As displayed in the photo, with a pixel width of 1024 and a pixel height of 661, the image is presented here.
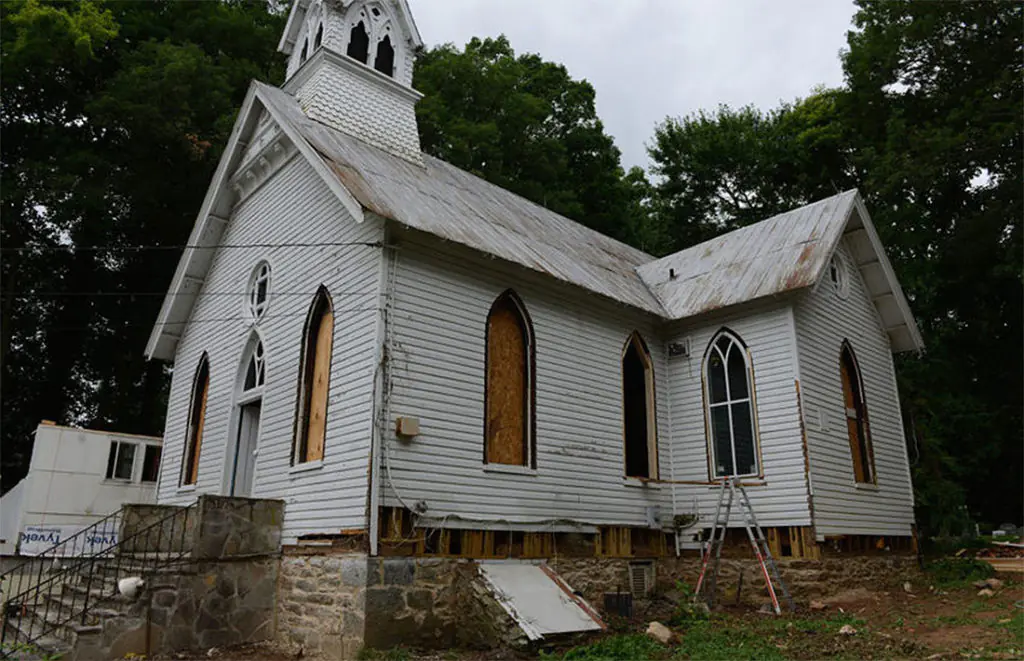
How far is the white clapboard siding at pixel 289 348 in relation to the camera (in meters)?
10.5

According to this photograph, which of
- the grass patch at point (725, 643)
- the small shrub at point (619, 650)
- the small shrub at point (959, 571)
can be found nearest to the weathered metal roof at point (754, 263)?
the grass patch at point (725, 643)

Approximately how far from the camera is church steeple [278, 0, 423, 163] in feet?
51.0

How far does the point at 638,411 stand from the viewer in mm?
14461

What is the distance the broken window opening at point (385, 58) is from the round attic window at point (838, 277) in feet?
35.4

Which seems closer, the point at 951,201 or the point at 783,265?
the point at 783,265

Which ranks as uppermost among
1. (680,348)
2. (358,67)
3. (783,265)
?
(358,67)

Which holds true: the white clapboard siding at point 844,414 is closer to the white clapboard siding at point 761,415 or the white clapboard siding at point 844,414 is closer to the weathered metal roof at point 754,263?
the white clapboard siding at point 761,415

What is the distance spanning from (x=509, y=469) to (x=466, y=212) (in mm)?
4853

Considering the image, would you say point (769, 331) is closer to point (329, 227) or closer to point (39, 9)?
point (329, 227)

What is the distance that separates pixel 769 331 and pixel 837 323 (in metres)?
2.33

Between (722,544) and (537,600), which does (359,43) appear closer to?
(537,600)

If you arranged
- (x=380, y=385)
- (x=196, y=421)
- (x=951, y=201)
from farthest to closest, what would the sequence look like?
(x=951, y=201) < (x=196, y=421) < (x=380, y=385)

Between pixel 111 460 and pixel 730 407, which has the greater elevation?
pixel 730 407

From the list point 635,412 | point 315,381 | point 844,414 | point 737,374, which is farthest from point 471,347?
point 844,414
